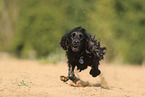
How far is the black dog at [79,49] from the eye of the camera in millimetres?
6499

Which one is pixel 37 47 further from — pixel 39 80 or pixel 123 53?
pixel 39 80

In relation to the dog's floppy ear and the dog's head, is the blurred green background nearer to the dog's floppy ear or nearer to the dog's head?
the dog's floppy ear

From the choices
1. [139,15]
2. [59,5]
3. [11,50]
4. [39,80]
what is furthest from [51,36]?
[39,80]

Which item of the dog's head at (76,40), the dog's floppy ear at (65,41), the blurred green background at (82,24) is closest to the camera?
the dog's head at (76,40)

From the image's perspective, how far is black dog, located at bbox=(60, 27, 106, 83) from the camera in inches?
256

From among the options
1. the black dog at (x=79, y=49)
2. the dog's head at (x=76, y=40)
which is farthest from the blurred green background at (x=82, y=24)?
the dog's head at (x=76, y=40)

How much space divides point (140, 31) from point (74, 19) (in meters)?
7.99

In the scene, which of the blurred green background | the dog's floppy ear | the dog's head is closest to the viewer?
the dog's head

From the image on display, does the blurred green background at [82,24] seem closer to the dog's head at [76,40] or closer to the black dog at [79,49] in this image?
the black dog at [79,49]

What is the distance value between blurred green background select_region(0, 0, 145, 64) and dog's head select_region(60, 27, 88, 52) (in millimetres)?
21758

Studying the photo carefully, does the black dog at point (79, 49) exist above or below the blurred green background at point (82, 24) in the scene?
below

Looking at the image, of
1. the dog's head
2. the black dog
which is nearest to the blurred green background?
the black dog

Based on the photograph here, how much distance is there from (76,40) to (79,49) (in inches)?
10.2

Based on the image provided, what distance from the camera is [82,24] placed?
99.5 feet
